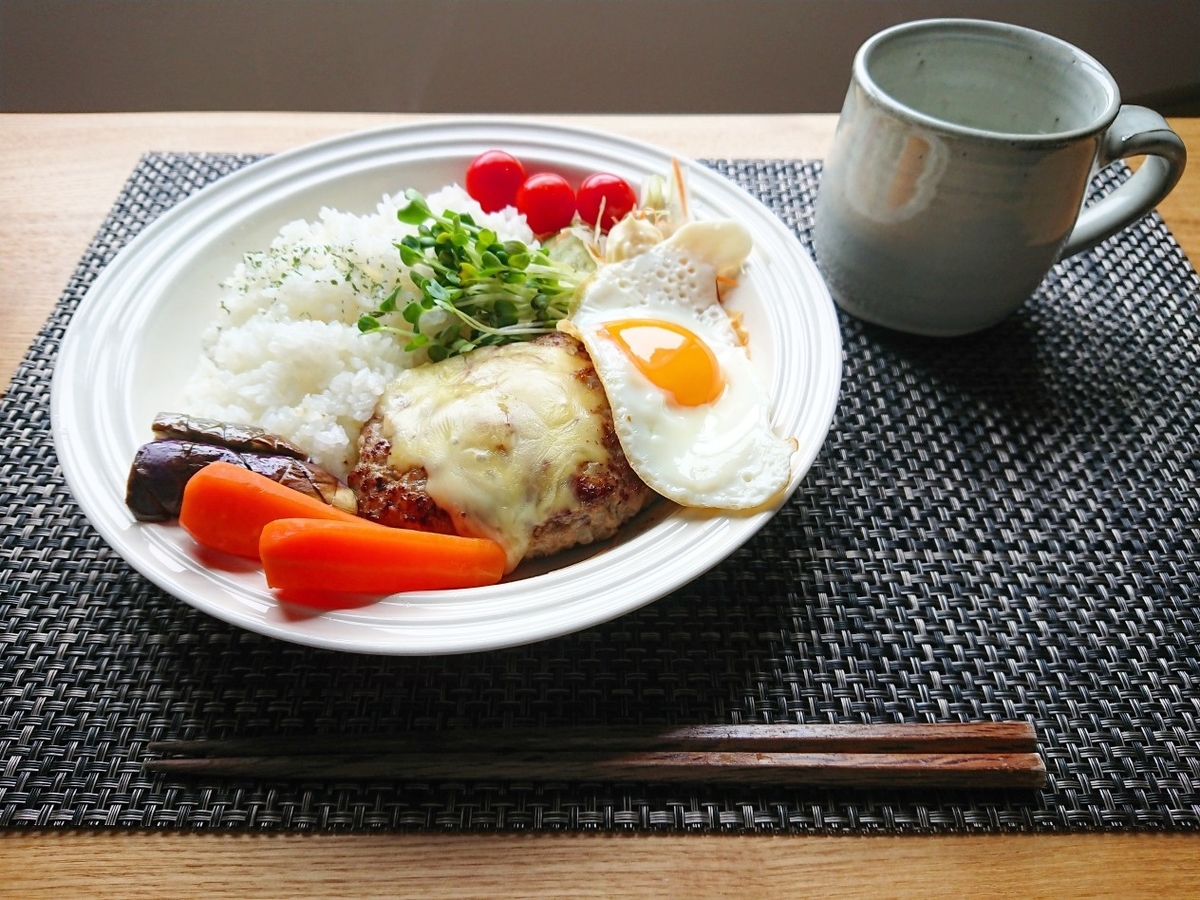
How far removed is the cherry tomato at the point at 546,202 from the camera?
2178 millimetres

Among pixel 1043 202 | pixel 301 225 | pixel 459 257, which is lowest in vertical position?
pixel 301 225

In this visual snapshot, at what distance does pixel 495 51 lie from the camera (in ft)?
13.4

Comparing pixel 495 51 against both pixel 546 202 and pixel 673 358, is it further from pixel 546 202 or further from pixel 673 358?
pixel 673 358

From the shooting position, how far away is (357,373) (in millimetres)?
1851

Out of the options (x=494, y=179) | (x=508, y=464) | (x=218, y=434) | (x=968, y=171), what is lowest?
(x=218, y=434)

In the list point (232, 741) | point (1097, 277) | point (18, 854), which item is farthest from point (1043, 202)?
point (18, 854)

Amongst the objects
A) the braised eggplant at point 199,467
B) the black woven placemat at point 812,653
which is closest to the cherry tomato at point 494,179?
the braised eggplant at point 199,467

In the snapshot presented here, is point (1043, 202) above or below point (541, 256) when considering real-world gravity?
above

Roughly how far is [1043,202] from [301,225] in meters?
1.76

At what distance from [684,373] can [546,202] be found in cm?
76

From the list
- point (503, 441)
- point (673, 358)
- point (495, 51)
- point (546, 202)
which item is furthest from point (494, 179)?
point (495, 51)

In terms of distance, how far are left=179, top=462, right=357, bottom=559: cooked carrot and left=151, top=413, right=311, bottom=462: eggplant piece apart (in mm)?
108

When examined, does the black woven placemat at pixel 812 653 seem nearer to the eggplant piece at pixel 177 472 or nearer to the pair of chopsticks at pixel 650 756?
the pair of chopsticks at pixel 650 756

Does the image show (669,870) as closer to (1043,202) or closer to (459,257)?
(459,257)
